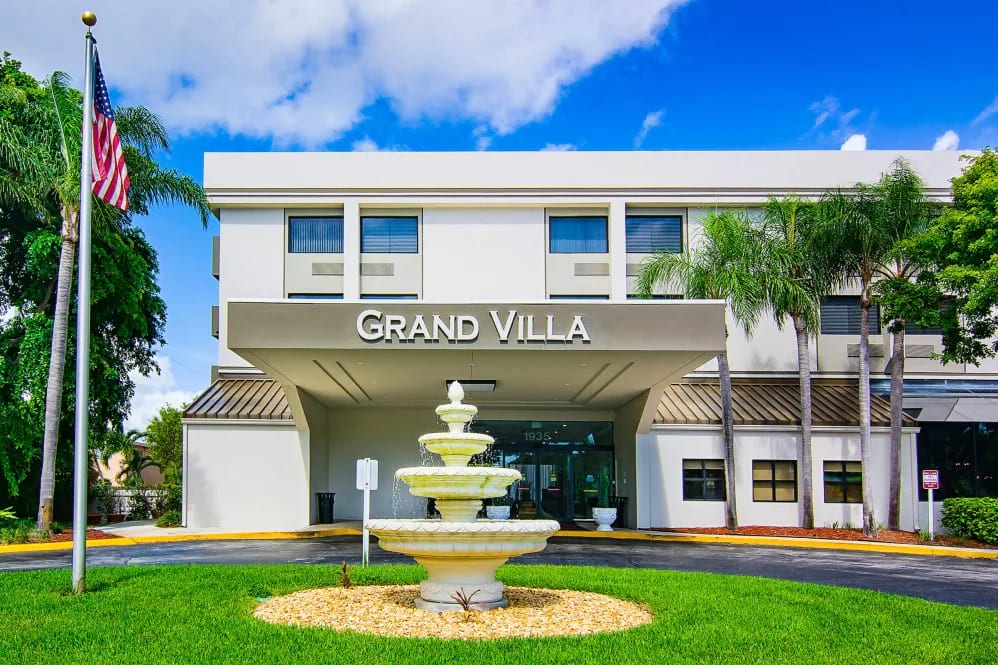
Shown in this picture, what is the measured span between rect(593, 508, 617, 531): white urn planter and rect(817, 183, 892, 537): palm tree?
22.6 ft

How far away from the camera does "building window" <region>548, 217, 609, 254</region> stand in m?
32.8

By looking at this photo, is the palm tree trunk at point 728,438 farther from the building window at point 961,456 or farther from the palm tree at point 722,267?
the building window at point 961,456

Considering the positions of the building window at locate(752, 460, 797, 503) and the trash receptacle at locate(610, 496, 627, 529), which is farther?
the trash receptacle at locate(610, 496, 627, 529)

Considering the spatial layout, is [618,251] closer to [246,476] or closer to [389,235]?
[389,235]

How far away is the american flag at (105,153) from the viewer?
13914 millimetres

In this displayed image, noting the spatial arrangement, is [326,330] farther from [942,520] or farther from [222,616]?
[942,520]

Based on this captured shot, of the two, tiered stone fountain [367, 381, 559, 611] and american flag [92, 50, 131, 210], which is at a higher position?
american flag [92, 50, 131, 210]

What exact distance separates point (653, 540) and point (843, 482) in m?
7.17

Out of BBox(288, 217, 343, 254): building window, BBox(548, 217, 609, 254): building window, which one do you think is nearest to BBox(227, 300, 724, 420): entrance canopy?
BBox(288, 217, 343, 254): building window

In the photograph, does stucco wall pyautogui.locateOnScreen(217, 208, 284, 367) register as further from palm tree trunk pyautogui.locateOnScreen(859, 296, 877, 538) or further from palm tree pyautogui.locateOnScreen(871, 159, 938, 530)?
palm tree pyautogui.locateOnScreen(871, 159, 938, 530)

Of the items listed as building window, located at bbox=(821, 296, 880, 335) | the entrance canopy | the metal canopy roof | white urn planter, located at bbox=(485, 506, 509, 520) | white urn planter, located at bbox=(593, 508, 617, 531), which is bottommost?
white urn planter, located at bbox=(593, 508, 617, 531)

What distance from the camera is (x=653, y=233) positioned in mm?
32844

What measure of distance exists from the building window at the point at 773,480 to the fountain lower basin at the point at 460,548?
728 inches

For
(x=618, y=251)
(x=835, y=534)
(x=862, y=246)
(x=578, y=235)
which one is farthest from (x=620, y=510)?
(x=862, y=246)
